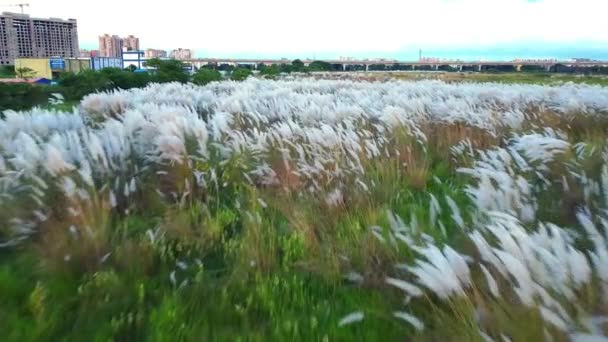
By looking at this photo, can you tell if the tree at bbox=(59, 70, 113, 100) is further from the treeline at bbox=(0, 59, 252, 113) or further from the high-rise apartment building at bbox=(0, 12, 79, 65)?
the high-rise apartment building at bbox=(0, 12, 79, 65)

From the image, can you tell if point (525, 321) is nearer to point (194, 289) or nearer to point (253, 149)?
point (194, 289)

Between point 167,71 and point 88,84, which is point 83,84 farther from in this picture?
point 167,71

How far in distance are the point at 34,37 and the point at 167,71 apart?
161 m

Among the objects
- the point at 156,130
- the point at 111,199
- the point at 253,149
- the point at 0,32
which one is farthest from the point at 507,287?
the point at 0,32

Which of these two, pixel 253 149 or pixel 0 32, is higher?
pixel 0 32

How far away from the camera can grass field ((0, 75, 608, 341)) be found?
148 centimetres

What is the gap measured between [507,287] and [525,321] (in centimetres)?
25

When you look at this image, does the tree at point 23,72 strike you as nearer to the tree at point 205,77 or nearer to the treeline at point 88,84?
the treeline at point 88,84

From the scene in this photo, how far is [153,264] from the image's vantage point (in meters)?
2.40

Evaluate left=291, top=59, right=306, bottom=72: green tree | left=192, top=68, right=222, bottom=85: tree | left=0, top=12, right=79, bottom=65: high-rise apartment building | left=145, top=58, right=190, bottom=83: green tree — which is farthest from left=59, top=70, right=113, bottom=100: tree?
left=0, top=12, right=79, bottom=65: high-rise apartment building

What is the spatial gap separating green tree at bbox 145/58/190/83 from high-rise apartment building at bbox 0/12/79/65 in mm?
148535

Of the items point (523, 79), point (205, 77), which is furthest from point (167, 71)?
point (523, 79)

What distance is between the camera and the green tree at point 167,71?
22219 mm

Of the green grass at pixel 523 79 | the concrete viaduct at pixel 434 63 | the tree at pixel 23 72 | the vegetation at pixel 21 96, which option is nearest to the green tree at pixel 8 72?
the tree at pixel 23 72
